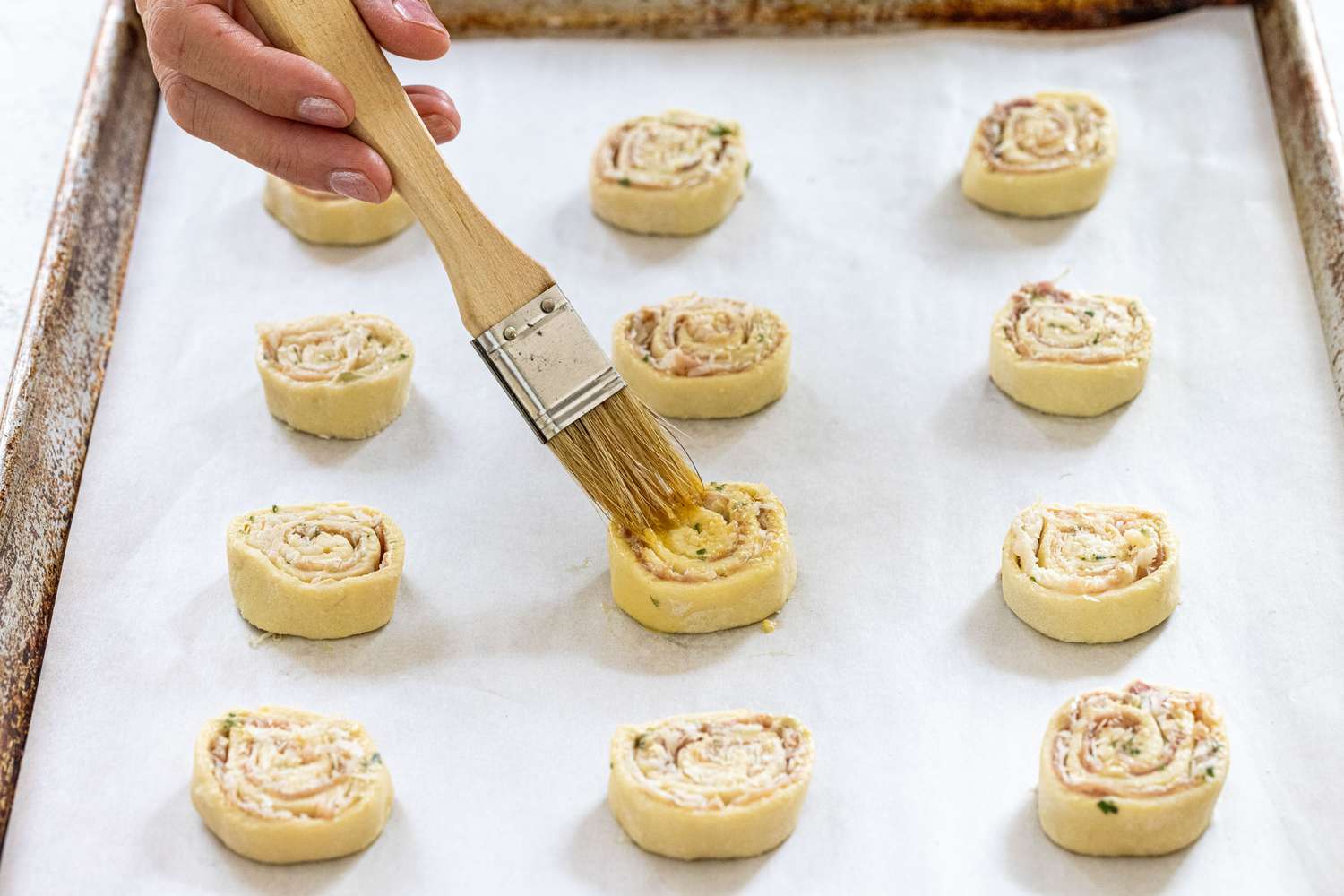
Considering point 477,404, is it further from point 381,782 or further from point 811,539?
point 381,782

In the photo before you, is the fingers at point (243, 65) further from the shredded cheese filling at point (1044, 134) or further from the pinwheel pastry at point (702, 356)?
the shredded cheese filling at point (1044, 134)

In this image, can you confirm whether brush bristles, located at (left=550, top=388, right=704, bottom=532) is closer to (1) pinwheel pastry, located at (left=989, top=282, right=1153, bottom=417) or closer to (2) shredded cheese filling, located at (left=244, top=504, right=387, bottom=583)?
(2) shredded cheese filling, located at (left=244, top=504, right=387, bottom=583)

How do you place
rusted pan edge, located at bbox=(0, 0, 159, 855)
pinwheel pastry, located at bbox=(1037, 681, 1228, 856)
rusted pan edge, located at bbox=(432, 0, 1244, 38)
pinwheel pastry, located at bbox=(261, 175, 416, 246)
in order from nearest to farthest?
pinwheel pastry, located at bbox=(1037, 681, 1228, 856) < rusted pan edge, located at bbox=(0, 0, 159, 855) < pinwheel pastry, located at bbox=(261, 175, 416, 246) < rusted pan edge, located at bbox=(432, 0, 1244, 38)

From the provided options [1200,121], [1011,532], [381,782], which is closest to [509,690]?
[381,782]

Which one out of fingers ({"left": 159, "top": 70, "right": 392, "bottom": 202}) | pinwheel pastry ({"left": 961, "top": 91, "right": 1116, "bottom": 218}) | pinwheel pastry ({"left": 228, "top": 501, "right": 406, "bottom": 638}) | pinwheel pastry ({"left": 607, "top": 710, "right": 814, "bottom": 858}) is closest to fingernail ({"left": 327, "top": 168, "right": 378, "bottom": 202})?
fingers ({"left": 159, "top": 70, "right": 392, "bottom": 202})

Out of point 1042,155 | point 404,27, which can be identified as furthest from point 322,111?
point 1042,155
